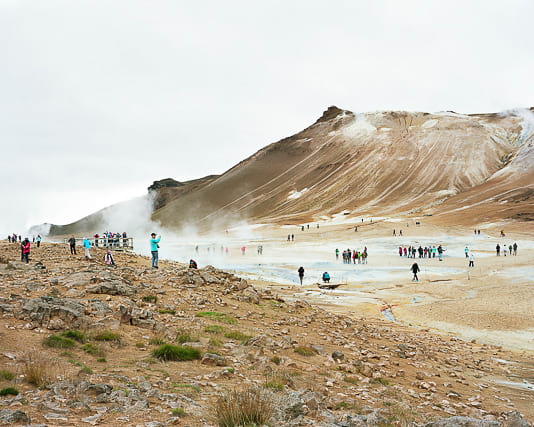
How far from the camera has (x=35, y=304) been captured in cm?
A: 980

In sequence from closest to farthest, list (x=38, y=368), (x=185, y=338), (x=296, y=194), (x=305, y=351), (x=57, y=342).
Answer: (x=38, y=368)
(x=57, y=342)
(x=185, y=338)
(x=305, y=351)
(x=296, y=194)

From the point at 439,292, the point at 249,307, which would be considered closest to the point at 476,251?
the point at 439,292

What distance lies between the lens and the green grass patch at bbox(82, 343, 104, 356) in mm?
8375

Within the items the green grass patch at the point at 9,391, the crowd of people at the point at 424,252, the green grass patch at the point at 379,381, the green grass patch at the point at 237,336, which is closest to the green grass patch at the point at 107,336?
the green grass patch at the point at 237,336

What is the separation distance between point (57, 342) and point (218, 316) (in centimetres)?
Answer: 540

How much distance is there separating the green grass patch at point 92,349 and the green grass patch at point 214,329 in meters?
3.24

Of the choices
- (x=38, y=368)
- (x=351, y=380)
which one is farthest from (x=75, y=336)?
(x=351, y=380)

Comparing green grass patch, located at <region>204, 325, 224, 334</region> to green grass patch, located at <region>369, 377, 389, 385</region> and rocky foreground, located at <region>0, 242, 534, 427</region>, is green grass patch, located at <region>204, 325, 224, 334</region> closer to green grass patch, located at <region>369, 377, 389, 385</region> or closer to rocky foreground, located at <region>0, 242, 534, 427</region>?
rocky foreground, located at <region>0, 242, 534, 427</region>

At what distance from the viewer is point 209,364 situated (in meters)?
8.77

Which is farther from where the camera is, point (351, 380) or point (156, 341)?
point (156, 341)

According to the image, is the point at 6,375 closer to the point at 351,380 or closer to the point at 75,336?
the point at 75,336

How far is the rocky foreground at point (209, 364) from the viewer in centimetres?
619

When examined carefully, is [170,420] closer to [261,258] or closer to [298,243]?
[261,258]

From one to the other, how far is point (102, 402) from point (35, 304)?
4577 millimetres
